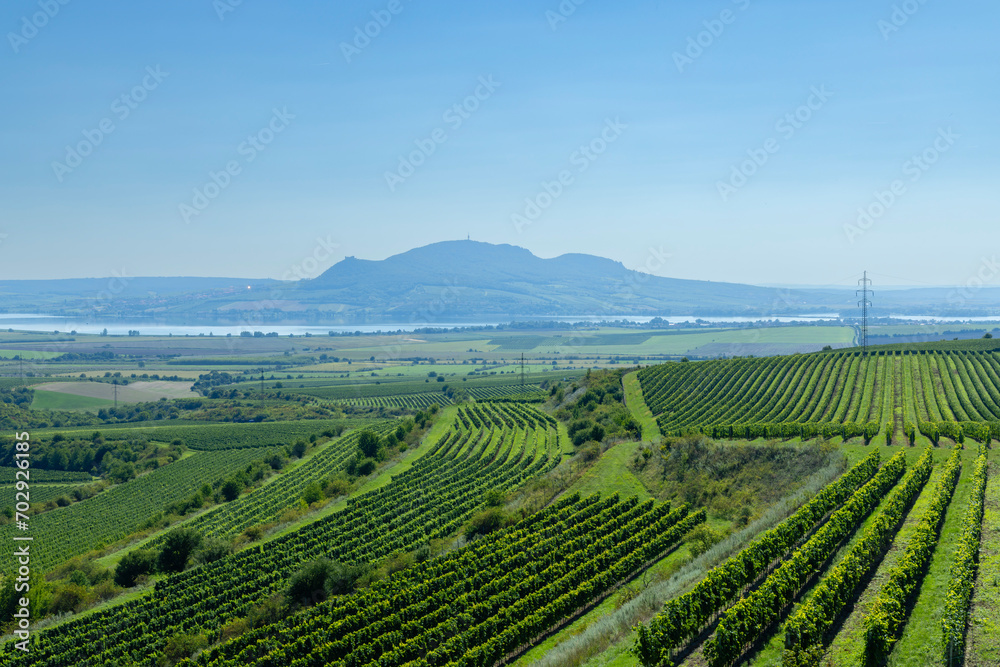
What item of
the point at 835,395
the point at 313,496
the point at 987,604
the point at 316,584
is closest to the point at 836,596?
the point at 987,604

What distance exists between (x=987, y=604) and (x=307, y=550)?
A: 110ft

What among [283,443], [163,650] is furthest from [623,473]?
[283,443]

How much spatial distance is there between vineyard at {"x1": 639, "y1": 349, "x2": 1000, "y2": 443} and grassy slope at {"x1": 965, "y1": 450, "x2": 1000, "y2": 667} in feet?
71.1

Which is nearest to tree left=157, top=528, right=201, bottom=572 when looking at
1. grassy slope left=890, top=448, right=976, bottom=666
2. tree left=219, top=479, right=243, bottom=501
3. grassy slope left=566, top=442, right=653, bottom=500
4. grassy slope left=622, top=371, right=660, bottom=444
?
grassy slope left=566, top=442, right=653, bottom=500

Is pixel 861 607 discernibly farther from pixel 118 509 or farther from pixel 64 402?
pixel 64 402

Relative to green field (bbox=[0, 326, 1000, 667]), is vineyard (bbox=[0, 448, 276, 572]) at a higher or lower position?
lower

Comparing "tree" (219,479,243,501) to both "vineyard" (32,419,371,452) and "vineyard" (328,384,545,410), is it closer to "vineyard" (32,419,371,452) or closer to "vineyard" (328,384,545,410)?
"vineyard" (32,419,371,452)

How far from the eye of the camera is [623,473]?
4953 cm

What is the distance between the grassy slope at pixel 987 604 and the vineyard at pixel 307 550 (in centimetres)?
2683

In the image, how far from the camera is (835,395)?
232 ft

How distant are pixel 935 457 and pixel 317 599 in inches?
1405

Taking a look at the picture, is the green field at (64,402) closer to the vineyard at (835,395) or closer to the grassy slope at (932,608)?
the vineyard at (835,395)

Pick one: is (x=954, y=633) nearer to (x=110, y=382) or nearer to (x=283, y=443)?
(x=283, y=443)

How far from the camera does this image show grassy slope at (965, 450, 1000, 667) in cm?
1852
